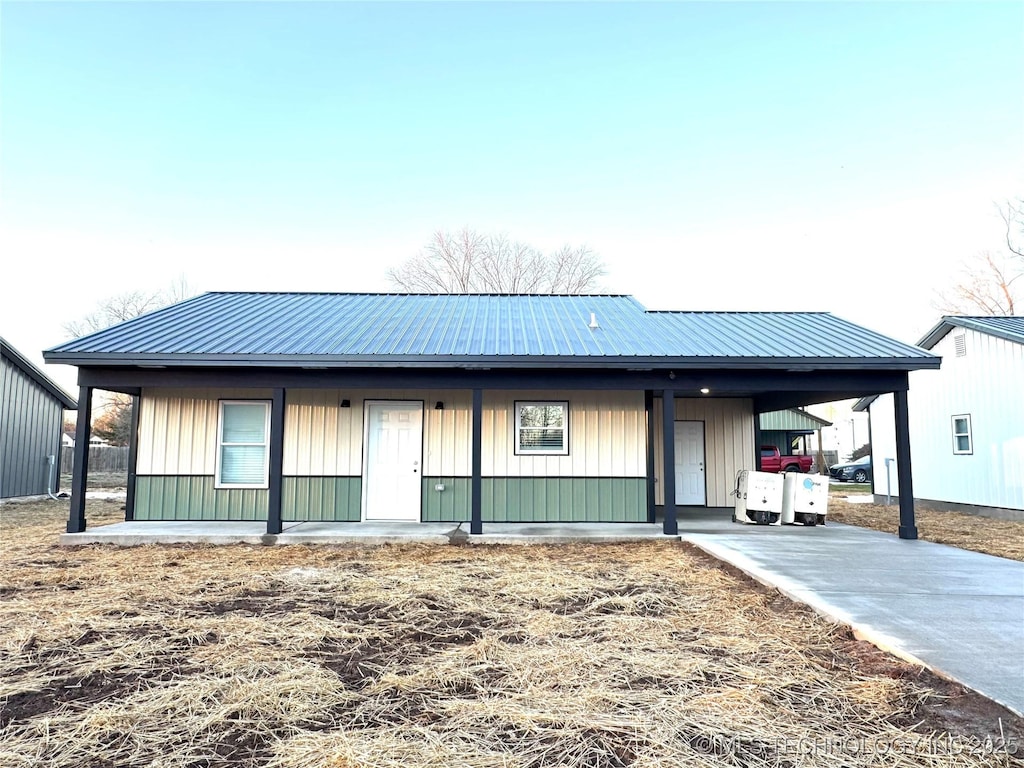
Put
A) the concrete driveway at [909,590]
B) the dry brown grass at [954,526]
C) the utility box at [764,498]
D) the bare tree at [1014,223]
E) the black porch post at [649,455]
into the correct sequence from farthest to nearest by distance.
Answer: the bare tree at [1014,223] < the utility box at [764,498] < the black porch post at [649,455] < the dry brown grass at [954,526] < the concrete driveway at [909,590]

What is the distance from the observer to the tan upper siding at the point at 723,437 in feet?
39.6

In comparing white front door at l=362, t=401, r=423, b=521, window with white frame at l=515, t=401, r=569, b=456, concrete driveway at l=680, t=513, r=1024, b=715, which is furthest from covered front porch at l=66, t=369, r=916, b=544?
window with white frame at l=515, t=401, r=569, b=456

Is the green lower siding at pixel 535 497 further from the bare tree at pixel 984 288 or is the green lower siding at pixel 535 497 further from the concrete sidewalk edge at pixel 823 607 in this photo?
Answer: the bare tree at pixel 984 288

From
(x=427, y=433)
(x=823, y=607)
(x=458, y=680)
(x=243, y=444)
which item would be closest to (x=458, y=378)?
(x=427, y=433)

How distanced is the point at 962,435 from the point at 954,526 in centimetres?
371

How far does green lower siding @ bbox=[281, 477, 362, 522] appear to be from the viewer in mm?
9812

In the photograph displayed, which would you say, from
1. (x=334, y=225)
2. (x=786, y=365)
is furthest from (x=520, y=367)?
(x=334, y=225)

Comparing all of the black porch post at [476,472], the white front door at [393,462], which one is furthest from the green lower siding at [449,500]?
the black porch post at [476,472]

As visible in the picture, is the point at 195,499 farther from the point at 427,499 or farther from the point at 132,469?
→ the point at 427,499

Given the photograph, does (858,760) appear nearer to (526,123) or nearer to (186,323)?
(186,323)

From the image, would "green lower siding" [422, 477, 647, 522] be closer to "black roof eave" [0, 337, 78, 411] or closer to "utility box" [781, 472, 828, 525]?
"utility box" [781, 472, 828, 525]

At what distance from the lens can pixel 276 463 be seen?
8531 mm

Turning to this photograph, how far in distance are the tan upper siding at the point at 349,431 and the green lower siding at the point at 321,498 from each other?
137 mm

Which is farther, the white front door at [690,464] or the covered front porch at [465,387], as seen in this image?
the white front door at [690,464]
